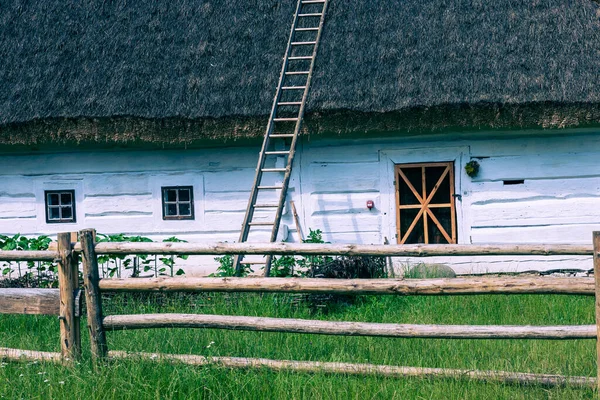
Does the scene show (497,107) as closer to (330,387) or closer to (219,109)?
(219,109)

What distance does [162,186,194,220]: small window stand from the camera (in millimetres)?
8992

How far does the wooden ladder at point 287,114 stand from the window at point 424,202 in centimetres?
143

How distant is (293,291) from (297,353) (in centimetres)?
59

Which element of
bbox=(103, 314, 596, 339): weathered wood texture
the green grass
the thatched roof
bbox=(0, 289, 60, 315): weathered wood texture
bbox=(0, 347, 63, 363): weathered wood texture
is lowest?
the green grass

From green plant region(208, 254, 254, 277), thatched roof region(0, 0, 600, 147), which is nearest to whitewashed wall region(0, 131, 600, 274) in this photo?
thatched roof region(0, 0, 600, 147)

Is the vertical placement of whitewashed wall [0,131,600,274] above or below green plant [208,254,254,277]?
above

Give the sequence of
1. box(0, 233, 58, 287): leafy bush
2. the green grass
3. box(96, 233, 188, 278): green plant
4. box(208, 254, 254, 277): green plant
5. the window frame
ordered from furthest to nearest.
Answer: the window frame < box(0, 233, 58, 287): leafy bush < box(96, 233, 188, 278): green plant < box(208, 254, 254, 277): green plant < the green grass

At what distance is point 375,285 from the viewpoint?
166 inches

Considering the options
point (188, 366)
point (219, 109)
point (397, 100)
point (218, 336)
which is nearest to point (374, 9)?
point (397, 100)

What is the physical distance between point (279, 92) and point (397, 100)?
4.36ft

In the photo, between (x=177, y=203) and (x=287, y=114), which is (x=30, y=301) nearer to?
(x=287, y=114)

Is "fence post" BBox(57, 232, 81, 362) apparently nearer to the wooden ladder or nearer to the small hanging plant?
the wooden ladder

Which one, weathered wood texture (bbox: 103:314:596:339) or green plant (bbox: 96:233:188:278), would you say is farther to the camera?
green plant (bbox: 96:233:188:278)

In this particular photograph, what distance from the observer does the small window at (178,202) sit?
29.5ft
